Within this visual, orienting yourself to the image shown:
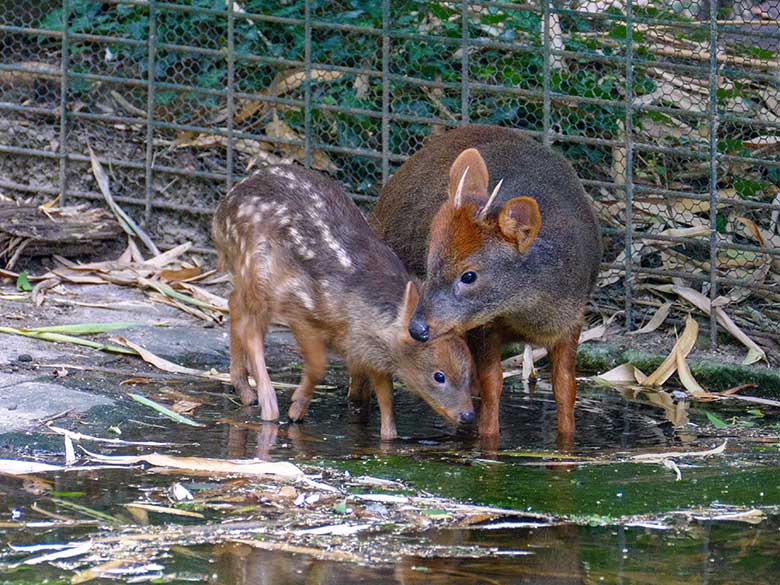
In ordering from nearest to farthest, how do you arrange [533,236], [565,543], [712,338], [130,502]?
[565,543] < [130,502] < [533,236] < [712,338]

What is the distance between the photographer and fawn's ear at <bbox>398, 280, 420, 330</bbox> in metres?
7.12

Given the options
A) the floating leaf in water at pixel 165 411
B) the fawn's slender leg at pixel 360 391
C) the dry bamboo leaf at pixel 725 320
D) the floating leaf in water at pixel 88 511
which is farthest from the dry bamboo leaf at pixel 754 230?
the floating leaf in water at pixel 88 511

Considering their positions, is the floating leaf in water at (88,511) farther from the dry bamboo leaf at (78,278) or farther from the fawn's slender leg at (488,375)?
the dry bamboo leaf at (78,278)

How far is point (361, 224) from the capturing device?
7.66 metres

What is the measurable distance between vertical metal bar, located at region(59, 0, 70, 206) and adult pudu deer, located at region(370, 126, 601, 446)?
3.35 metres

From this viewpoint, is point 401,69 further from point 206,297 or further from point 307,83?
point 206,297

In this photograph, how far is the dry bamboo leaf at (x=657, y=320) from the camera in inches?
360

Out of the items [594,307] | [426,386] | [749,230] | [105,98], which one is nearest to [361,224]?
[426,386]

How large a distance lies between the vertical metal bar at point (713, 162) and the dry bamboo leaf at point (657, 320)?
1.23 feet

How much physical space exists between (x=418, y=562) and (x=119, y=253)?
6211 mm

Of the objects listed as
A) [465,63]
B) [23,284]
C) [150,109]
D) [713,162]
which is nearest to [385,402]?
[713,162]

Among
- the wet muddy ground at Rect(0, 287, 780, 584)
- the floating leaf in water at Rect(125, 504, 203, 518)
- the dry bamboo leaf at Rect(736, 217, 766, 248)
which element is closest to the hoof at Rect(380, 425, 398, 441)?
the wet muddy ground at Rect(0, 287, 780, 584)

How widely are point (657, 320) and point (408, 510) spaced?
13.8 feet

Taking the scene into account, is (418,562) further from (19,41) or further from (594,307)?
(19,41)
